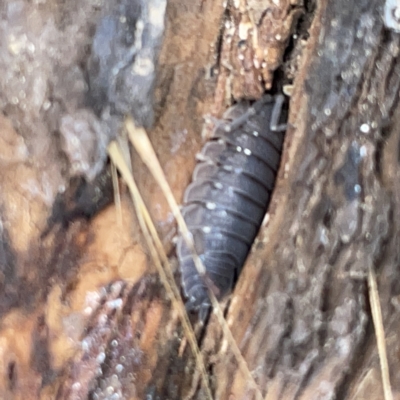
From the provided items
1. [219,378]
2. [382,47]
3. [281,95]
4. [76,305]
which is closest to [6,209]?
[76,305]

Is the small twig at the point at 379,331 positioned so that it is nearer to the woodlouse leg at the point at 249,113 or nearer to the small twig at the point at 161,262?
the small twig at the point at 161,262

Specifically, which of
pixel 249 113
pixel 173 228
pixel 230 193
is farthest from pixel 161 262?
pixel 249 113

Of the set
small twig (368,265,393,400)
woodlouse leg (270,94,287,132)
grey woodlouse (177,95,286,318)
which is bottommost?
small twig (368,265,393,400)

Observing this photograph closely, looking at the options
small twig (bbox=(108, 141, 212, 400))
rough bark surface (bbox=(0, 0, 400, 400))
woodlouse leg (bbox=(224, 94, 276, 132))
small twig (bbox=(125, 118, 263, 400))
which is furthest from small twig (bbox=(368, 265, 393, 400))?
woodlouse leg (bbox=(224, 94, 276, 132))

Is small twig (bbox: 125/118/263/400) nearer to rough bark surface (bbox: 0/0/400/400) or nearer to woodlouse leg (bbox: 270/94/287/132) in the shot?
rough bark surface (bbox: 0/0/400/400)

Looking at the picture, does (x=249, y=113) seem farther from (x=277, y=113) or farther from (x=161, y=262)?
(x=161, y=262)
